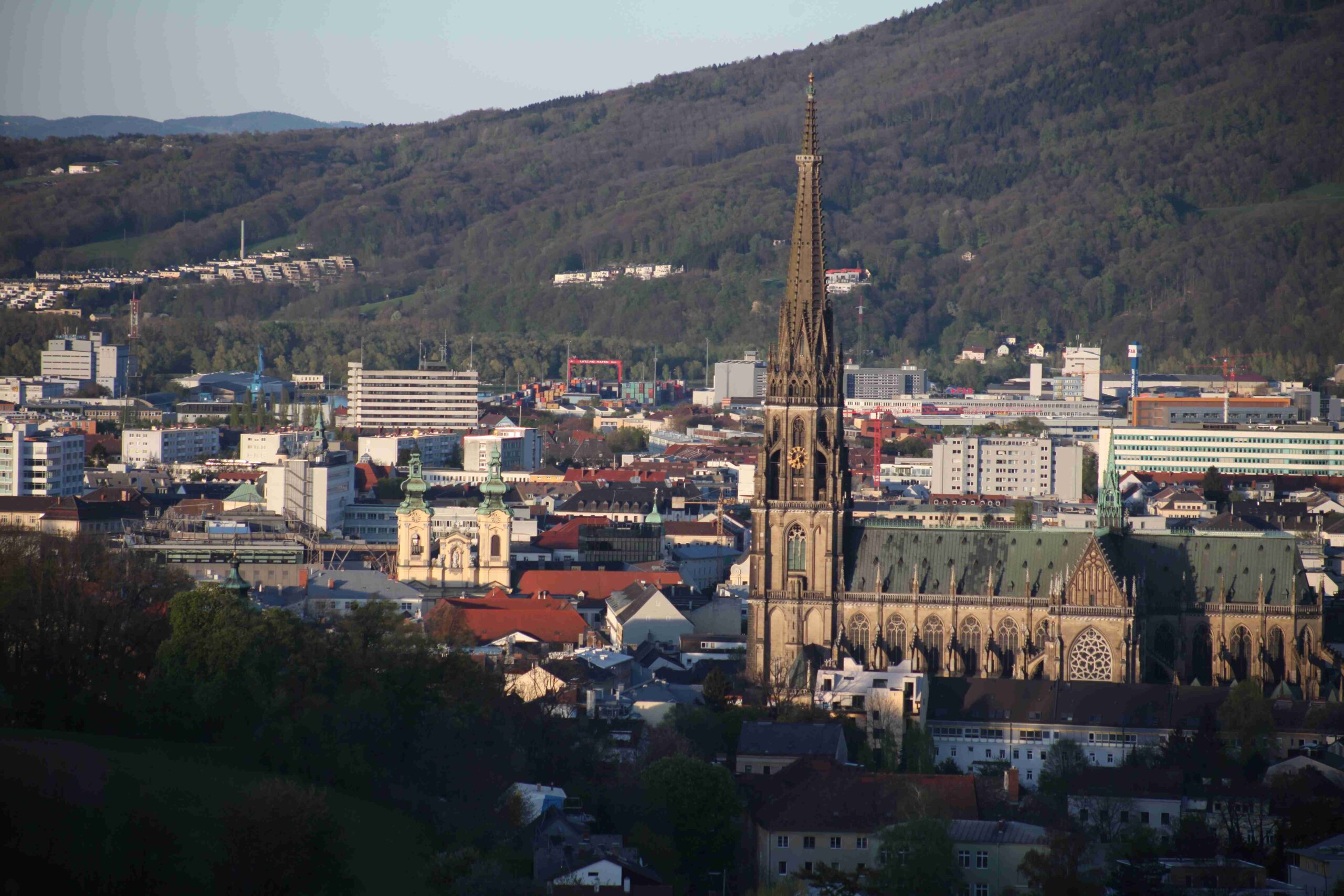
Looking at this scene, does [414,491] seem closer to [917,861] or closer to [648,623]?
[648,623]

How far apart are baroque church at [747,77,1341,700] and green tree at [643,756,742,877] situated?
788 inches

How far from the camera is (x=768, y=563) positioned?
89.8 m

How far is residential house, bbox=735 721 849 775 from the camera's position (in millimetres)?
75000

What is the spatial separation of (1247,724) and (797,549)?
1727 cm

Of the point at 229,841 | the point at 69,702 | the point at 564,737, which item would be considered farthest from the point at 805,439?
the point at 229,841

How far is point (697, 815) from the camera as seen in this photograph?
66312 mm

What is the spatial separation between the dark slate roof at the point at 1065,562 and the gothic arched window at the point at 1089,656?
2039 mm

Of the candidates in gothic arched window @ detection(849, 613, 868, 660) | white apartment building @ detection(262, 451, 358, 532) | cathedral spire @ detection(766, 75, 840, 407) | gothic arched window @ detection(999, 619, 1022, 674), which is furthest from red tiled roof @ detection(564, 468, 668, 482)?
gothic arched window @ detection(999, 619, 1022, 674)

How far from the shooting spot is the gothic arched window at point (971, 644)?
289ft

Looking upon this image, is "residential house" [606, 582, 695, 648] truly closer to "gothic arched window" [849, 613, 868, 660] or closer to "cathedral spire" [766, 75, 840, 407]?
"gothic arched window" [849, 613, 868, 660]

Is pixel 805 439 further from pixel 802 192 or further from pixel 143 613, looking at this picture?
pixel 143 613

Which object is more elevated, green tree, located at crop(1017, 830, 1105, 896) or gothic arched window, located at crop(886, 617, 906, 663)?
gothic arched window, located at crop(886, 617, 906, 663)

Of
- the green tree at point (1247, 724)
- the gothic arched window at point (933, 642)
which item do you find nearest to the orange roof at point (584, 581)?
the gothic arched window at point (933, 642)

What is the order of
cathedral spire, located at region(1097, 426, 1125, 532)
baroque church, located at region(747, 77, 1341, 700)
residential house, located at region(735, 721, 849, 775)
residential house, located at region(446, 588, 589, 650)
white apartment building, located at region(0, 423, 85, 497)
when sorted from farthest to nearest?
1. white apartment building, located at region(0, 423, 85, 497)
2. residential house, located at region(446, 588, 589, 650)
3. cathedral spire, located at region(1097, 426, 1125, 532)
4. baroque church, located at region(747, 77, 1341, 700)
5. residential house, located at region(735, 721, 849, 775)
